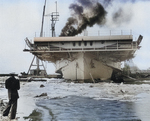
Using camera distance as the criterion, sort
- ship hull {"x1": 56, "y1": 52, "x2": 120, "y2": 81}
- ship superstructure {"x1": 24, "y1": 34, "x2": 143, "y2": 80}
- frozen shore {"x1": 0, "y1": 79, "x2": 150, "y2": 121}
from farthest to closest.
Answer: ship hull {"x1": 56, "y1": 52, "x2": 120, "y2": 81}, ship superstructure {"x1": 24, "y1": 34, "x2": 143, "y2": 80}, frozen shore {"x1": 0, "y1": 79, "x2": 150, "y2": 121}

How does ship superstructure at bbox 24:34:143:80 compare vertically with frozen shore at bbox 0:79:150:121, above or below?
above

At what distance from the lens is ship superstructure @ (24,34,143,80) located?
2366cm

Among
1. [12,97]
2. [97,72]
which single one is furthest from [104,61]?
[12,97]

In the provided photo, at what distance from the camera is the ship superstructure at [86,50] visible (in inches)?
931

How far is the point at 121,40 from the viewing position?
2403cm

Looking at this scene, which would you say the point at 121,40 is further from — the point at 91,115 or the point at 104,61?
the point at 91,115

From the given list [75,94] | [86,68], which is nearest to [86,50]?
[86,68]

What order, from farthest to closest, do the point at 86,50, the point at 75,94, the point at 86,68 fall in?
the point at 86,68, the point at 86,50, the point at 75,94

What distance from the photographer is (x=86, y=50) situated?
23266mm

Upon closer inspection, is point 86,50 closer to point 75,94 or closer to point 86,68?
point 86,68

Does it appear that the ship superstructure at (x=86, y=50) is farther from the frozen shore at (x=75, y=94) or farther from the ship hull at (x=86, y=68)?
the frozen shore at (x=75, y=94)

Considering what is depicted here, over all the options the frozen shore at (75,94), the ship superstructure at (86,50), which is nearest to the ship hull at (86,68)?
the ship superstructure at (86,50)

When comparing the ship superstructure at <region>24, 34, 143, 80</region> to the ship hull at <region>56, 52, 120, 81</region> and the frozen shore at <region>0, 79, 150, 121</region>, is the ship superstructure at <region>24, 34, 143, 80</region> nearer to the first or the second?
the ship hull at <region>56, 52, 120, 81</region>

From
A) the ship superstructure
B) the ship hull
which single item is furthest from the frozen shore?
the ship hull
